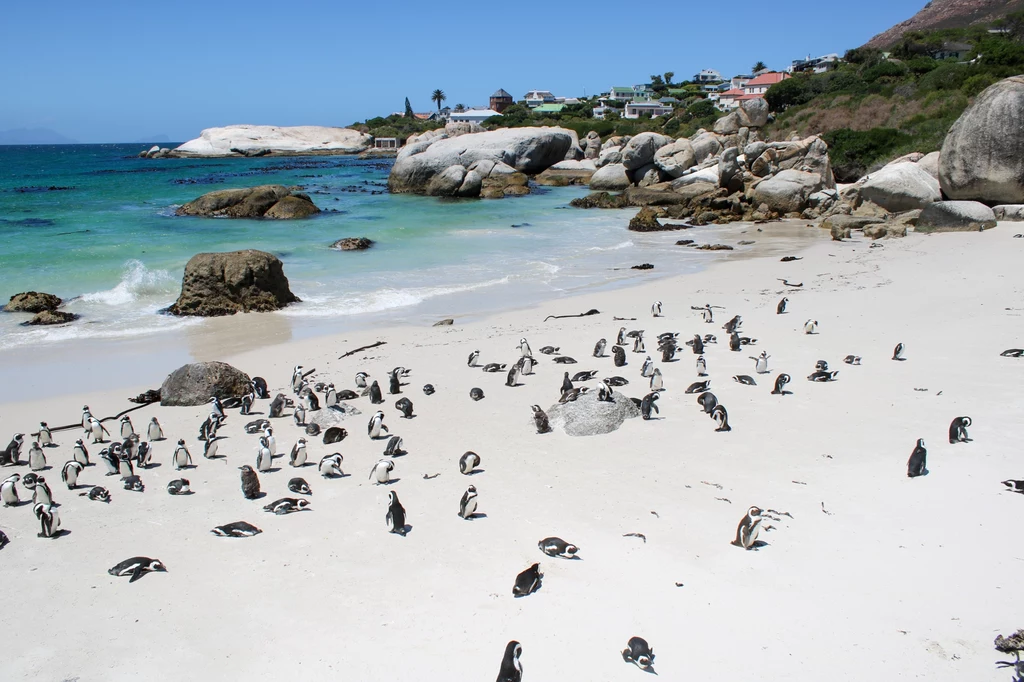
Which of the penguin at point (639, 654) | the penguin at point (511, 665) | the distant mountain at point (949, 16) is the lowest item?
the penguin at point (639, 654)

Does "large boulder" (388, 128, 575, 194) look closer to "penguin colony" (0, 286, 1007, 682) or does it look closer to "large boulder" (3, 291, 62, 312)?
"large boulder" (3, 291, 62, 312)

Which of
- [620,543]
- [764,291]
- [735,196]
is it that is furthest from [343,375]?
[735,196]

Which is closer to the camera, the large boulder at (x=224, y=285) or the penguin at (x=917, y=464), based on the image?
the penguin at (x=917, y=464)

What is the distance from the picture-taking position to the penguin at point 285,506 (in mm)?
6758

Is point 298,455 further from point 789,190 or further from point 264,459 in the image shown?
point 789,190

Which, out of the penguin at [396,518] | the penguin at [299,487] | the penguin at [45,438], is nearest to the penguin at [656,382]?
the penguin at [396,518]

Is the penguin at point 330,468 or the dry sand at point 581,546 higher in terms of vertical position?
the penguin at point 330,468

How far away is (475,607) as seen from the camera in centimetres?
525

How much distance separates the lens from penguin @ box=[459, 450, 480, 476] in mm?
7328

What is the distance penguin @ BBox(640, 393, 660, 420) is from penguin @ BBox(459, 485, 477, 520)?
2696 millimetres

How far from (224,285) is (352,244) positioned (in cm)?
926

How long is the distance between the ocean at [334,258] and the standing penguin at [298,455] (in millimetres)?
6244

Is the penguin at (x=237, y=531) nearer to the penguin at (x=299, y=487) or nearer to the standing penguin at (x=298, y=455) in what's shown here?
the penguin at (x=299, y=487)

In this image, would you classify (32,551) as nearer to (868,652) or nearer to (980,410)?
(868,652)
